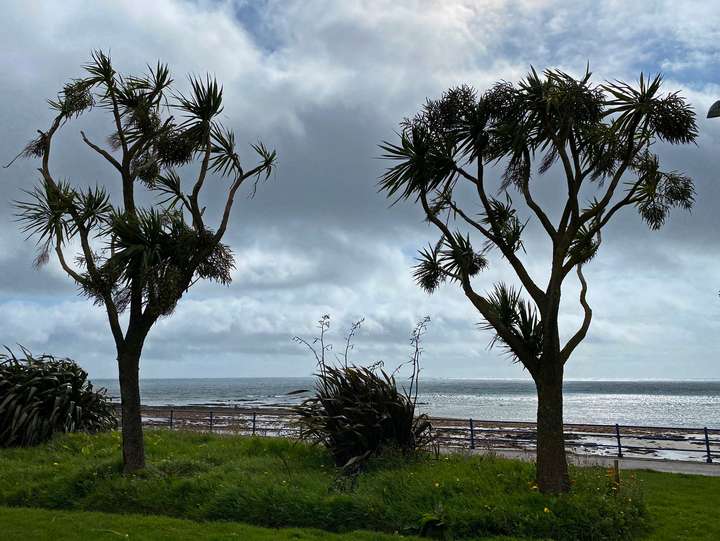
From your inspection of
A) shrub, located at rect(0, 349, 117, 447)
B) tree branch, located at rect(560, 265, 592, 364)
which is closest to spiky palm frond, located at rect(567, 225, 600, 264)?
tree branch, located at rect(560, 265, 592, 364)

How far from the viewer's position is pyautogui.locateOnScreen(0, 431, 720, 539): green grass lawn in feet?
28.0

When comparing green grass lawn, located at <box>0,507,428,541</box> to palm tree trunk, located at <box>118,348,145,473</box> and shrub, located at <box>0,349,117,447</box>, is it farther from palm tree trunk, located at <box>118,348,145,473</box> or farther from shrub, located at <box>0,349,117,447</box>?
shrub, located at <box>0,349,117,447</box>

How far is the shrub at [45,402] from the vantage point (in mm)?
15148

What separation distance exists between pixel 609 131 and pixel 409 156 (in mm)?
3004

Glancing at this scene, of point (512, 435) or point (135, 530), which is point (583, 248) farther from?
point (512, 435)

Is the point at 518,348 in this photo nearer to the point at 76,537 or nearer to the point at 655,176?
the point at 655,176

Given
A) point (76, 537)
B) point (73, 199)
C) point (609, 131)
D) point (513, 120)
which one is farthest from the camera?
point (73, 199)

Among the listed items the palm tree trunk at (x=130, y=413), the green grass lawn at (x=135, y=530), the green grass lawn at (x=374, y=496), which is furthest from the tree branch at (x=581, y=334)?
the palm tree trunk at (x=130, y=413)

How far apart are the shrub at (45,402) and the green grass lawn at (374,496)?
2.46 meters

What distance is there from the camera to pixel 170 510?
9891 millimetres

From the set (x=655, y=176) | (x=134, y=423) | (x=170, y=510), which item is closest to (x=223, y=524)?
(x=170, y=510)

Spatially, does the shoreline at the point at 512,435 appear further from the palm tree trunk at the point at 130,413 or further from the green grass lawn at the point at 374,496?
the palm tree trunk at the point at 130,413

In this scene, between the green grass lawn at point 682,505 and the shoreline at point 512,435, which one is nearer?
the green grass lawn at point 682,505

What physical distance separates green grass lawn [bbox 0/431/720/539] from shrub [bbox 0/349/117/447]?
246 cm
